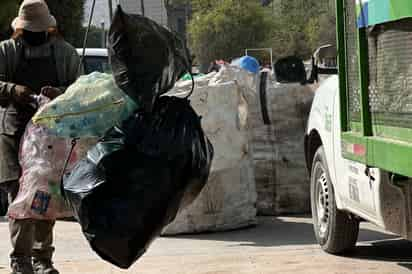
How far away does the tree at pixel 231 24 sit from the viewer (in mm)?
43594

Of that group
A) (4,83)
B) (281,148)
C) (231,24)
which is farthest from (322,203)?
(231,24)

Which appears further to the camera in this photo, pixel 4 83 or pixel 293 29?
pixel 293 29

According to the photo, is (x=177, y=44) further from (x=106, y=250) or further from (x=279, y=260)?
(x=279, y=260)

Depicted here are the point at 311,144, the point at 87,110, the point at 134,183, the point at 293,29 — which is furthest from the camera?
the point at 293,29

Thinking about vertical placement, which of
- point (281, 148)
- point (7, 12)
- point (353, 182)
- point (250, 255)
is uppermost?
point (7, 12)

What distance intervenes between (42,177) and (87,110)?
0.86 metres

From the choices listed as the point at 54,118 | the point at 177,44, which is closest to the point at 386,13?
the point at 177,44

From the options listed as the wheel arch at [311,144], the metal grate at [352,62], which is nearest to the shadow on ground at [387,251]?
the wheel arch at [311,144]

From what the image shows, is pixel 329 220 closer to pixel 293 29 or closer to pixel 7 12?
pixel 7 12

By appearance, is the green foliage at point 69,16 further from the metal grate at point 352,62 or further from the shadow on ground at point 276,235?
the metal grate at point 352,62

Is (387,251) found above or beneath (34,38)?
beneath

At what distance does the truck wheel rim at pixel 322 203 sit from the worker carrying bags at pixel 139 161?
308 cm

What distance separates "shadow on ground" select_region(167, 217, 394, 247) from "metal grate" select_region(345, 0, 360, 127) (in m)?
2.40

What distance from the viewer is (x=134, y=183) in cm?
440
